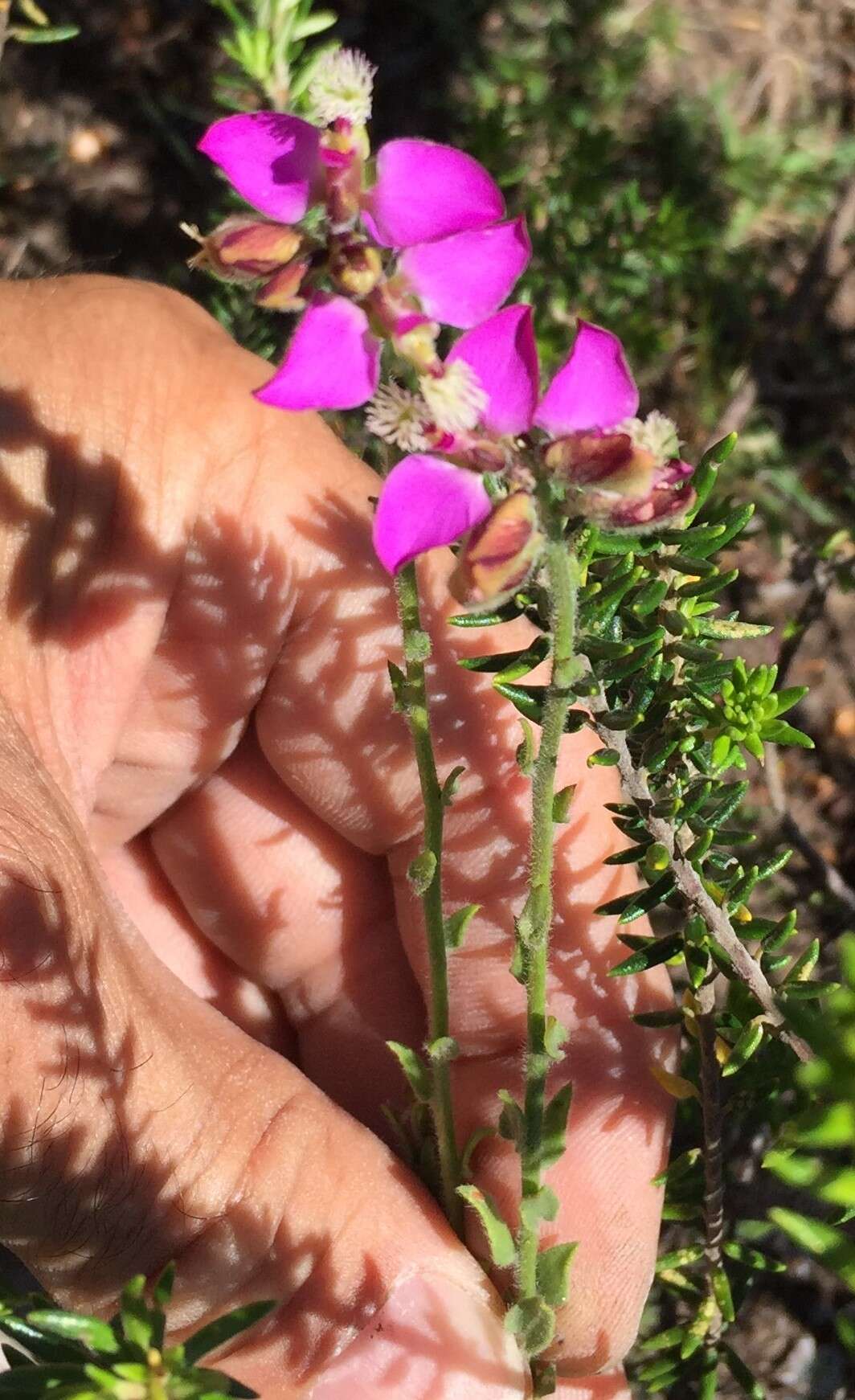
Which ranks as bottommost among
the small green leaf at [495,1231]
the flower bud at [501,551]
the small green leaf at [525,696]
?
the small green leaf at [495,1231]

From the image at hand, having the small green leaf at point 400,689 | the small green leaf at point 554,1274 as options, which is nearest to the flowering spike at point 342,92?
the small green leaf at point 400,689

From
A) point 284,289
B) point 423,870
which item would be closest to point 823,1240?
point 423,870

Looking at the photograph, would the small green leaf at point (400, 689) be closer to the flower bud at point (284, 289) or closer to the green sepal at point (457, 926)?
the green sepal at point (457, 926)

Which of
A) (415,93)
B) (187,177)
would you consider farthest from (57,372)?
(415,93)

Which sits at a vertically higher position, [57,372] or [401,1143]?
[57,372]

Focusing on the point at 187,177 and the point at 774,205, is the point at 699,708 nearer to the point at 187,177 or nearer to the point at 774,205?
the point at 774,205

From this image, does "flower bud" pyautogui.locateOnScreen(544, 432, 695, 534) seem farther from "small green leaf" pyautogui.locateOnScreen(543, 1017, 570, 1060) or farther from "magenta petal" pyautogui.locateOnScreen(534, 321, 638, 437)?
"small green leaf" pyautogui.locateOnScreen(543, 1017, 570, 1060)
